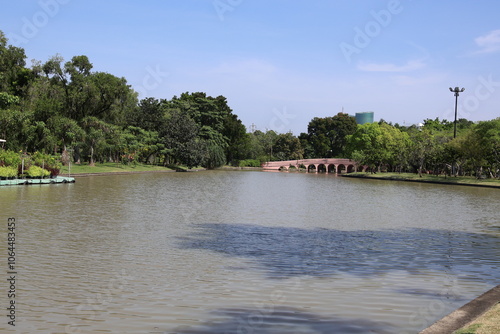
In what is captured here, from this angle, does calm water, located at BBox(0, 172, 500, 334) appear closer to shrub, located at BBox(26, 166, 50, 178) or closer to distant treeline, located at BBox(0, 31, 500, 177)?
shrub, located at BBox(26, 166, 50, 178)

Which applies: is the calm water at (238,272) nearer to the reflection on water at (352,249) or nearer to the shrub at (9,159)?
the reflection on water at (352,249)

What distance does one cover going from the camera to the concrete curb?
6308 millimetres

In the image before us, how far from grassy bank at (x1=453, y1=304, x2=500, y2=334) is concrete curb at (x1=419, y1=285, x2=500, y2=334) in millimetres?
116

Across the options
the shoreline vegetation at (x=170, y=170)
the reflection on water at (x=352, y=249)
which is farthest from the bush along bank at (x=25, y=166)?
the reflection on water at (x=352, y=249)

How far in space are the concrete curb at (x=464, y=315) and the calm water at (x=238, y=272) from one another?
693 mm

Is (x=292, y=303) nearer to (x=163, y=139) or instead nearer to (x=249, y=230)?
(x=249, y=230)

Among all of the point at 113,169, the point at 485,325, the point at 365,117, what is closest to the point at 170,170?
the point at 113,169

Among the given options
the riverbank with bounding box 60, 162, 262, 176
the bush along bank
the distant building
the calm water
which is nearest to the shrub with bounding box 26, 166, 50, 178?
the bush along bank

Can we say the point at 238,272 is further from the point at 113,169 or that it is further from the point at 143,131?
the point at 143,131

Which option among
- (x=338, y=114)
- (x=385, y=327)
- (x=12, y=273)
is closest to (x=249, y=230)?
(x=12, y=273)

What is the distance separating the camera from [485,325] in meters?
6.20

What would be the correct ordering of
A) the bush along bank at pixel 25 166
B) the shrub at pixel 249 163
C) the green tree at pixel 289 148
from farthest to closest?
the green tree at pixel 289 148 < the shrub at pixel 249 163 < the bush along bank at pixel 25 166

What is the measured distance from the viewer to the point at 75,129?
186ft

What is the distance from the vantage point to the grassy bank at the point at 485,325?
596 cm
